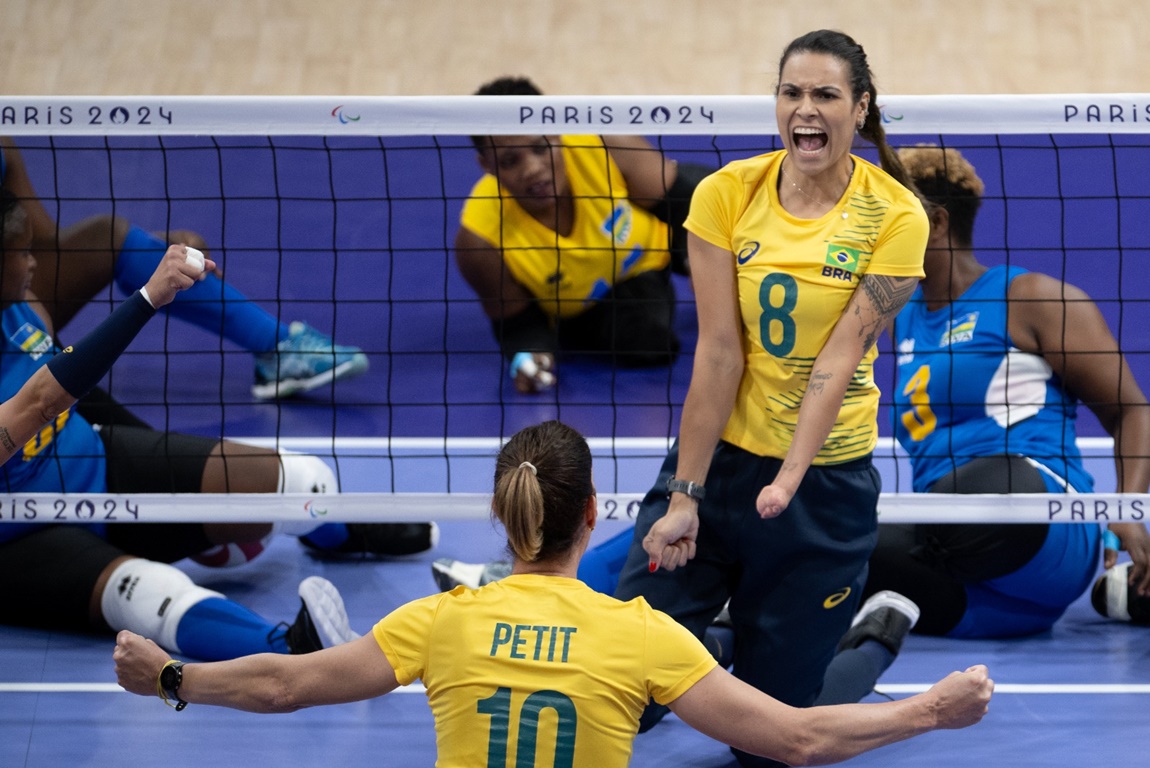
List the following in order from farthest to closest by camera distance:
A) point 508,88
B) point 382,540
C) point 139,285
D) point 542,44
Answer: point 542,44 < point 139,285 < point 508,88 < point 382,540

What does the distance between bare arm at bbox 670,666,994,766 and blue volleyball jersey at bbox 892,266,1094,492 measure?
6.68ft

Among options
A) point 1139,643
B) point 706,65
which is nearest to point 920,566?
point 1139,643

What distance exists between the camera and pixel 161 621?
3844mm

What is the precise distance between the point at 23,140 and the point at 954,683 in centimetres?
690

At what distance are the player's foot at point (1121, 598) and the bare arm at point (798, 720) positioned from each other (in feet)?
7.02

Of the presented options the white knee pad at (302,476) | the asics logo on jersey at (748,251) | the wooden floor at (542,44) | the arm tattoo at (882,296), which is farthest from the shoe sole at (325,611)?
the wooden floor at (542,44)

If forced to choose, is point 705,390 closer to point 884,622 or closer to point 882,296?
point 882,296

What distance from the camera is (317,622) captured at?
3674 mm

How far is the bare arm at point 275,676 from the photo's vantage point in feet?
7.29

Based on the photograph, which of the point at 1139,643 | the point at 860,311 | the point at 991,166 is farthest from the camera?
the point at 991,166

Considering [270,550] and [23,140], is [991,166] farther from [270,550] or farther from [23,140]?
[23,140]

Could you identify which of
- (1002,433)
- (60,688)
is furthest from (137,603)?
(1002,433)

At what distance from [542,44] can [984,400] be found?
554cm

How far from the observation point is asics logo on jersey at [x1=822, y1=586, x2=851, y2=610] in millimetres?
3031
